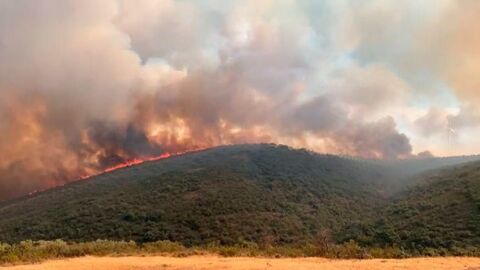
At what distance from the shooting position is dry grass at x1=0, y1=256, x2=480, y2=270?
105ft

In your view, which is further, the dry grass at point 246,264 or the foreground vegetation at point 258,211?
the foreground vegetation at point 258,211

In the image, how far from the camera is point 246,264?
3356 centimetres

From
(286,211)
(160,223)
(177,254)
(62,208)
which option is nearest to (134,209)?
(160,223)

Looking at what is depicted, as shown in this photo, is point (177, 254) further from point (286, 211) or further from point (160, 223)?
point (286, 211)

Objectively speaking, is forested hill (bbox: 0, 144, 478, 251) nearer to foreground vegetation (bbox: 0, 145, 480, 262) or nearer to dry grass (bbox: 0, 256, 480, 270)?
foreground vegetation (bbox: 0, 145, 480, 262)

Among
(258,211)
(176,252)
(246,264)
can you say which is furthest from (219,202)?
(246,264)

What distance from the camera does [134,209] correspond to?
74.8 meters

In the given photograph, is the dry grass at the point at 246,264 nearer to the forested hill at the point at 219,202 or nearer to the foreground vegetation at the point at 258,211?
the foreground vegetation at the point at 258,211

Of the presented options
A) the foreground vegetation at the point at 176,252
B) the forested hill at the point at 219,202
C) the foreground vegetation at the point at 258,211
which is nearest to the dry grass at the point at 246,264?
the foreground vegetation at the point at 176,252

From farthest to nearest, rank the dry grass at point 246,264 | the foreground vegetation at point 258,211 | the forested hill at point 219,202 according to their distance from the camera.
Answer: the forested hill at point 219,202, the foreground vegetation at point 258,211, the dry grass at point 246,264

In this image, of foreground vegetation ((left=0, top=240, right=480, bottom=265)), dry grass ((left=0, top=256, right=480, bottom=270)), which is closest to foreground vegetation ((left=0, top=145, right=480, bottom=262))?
foreground vegetation ((left=0, top=240, right=480, bottom=265))

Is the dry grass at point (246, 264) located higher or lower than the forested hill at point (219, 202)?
lower

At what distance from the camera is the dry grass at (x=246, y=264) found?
32000mm

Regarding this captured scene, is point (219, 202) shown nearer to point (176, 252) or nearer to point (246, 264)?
point (176, 252)
